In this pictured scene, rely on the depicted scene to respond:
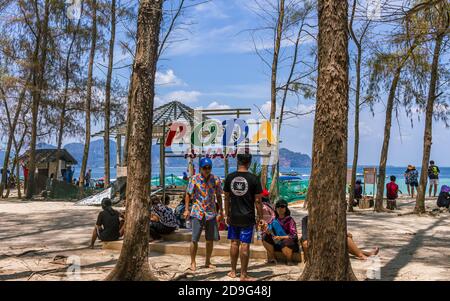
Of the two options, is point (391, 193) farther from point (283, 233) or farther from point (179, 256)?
point (179, 256)

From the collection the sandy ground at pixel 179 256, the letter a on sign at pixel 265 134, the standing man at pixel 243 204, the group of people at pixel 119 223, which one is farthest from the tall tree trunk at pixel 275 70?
the standing man at pixel 243 204

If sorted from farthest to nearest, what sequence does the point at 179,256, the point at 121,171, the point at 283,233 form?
1. the point at 121,171
2. the point at 179,256
3. the point at 283,233

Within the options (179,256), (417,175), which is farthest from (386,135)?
(179,256)

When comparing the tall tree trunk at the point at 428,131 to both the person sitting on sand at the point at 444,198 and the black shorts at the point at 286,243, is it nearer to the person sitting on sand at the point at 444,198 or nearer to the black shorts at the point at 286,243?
the person sitting on sand at the point at 444,198

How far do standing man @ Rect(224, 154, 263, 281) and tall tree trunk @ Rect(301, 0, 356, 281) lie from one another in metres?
1.07

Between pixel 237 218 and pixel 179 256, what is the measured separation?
2266mm

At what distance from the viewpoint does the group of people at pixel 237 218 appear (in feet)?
20.1

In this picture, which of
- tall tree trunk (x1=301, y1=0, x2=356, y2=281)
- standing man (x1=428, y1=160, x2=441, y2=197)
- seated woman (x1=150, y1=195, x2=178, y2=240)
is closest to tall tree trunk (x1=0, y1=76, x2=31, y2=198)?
seated woman (x1=150, y1=195, x2=178, y2=240)

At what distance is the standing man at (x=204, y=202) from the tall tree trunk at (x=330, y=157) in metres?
1.92

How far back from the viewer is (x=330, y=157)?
5070 mm

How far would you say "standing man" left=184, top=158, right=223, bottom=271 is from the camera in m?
6.76

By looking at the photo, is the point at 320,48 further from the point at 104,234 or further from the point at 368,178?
the point at 368,178

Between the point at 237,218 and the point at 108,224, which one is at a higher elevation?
the point at 237,218

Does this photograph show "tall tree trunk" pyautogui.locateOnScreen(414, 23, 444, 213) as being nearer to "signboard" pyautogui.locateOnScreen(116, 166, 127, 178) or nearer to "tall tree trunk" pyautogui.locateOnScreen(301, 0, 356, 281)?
"signboard" pyautogui.locateOnScreen(116, 166, 127, 178)
